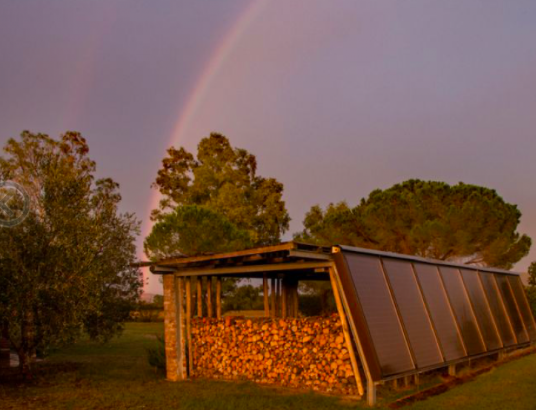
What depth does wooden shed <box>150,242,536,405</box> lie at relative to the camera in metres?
9.98

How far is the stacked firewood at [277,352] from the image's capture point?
420 inches

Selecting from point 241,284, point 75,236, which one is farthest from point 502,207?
point 75,236

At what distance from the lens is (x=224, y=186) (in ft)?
141

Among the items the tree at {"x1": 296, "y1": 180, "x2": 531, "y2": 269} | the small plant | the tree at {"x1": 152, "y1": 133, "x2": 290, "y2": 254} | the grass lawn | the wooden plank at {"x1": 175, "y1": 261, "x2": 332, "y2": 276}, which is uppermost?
the tree at {"x1": 152, "y1": 133, "x2": 290, "y2": 254}

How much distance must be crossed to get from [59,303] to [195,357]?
370cm

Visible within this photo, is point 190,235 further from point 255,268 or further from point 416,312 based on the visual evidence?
point 416,312

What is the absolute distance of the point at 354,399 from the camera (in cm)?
983

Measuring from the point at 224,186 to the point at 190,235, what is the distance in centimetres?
1433

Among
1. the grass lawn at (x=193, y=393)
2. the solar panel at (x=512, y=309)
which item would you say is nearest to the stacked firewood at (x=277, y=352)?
the grass lawn at (x=193, y=393)

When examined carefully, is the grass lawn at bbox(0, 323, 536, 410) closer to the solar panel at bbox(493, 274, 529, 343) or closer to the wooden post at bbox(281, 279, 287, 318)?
the solar panel at bbox(493, 274, 529, 343)

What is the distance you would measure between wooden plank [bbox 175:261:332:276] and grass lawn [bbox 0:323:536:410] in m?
2.55

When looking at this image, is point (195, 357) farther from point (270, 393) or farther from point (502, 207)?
point (502, 207)

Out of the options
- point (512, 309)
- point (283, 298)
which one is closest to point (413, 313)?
point (283, 298)

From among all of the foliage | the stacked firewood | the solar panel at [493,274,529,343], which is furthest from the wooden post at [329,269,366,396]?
the foliage
